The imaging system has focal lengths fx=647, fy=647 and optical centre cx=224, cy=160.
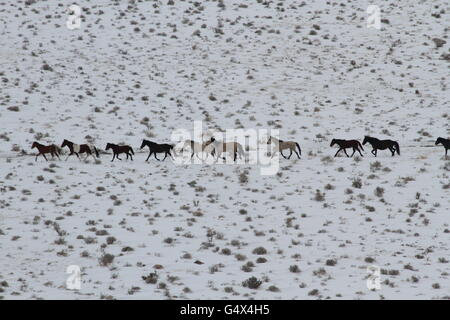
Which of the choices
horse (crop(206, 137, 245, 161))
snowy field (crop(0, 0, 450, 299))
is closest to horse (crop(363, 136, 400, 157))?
snowy field (crop(0, 0, 450, 299))

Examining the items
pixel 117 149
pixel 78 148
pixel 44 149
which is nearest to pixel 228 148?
pixel 117 149

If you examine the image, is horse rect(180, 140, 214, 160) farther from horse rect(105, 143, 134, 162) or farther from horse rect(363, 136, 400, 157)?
horse rect(363, 136, 400, 157)

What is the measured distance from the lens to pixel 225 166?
2362 cm

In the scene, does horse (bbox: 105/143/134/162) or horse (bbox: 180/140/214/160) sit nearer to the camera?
horse (bbox: 105/143/134/162)

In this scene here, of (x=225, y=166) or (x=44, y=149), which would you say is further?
(x=225, y=166)

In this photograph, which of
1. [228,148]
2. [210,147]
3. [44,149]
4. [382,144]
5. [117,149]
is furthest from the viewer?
[210,147]

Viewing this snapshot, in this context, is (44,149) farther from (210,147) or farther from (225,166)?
(225,166)

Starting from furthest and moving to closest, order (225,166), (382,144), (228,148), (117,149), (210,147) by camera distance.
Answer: (210,147) < (228,148) < (382,144) < (117,149) < (225,166)

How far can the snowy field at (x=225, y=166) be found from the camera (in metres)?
14.8

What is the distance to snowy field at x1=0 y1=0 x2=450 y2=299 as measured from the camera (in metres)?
14.8

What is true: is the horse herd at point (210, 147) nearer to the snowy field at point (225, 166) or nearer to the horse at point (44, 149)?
the horse at point (44, 149)

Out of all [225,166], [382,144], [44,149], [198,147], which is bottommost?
[225,166]

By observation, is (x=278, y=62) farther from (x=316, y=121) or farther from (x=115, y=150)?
(x=115, y=150)

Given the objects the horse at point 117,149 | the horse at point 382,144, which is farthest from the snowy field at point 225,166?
the horse at point 117,149
